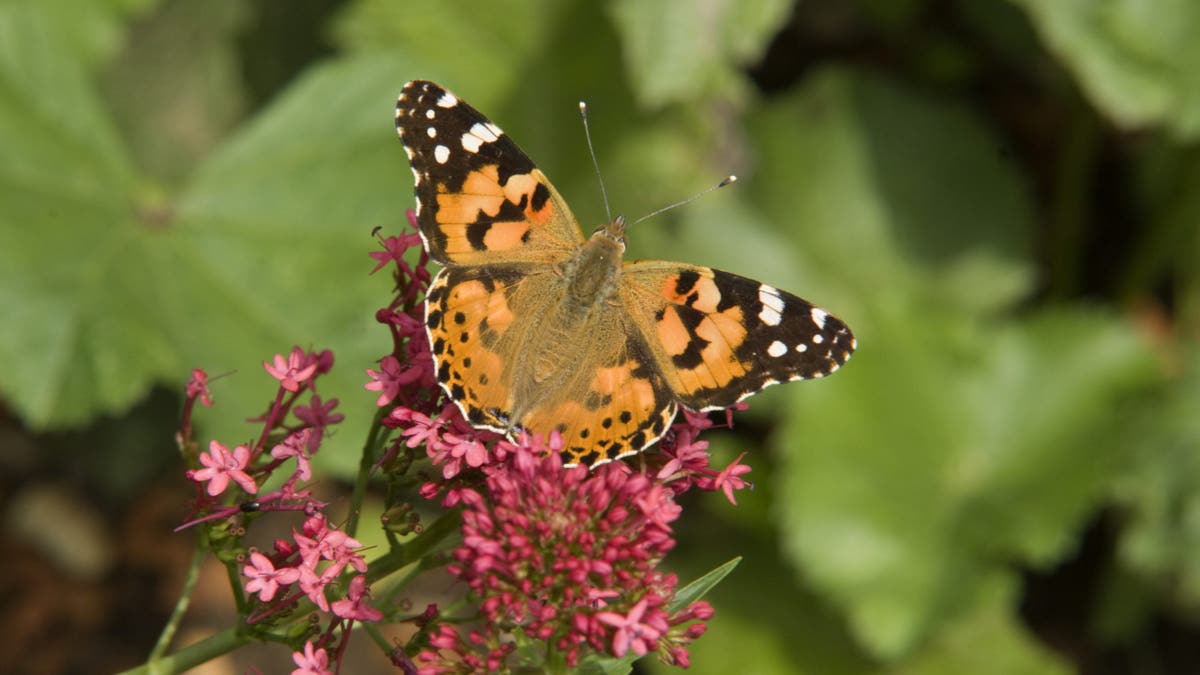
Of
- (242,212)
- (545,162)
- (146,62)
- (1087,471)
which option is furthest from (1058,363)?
(146,62)

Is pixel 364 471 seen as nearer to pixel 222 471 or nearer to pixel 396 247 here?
pixel 222 471

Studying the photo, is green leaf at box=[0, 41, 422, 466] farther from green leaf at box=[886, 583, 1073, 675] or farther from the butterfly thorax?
green leaf at box=[886, 583, 1073, 675]

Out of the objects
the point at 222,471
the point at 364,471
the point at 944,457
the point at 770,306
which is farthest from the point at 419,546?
the point at 944,457

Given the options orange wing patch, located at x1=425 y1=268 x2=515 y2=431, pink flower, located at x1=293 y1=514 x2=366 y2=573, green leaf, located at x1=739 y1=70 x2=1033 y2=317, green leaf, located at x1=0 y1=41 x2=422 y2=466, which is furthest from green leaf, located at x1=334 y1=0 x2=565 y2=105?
pink flower, located at x1=293 y1=514 x2=366 y2=573

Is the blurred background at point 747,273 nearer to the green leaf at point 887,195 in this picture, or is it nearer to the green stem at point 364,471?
the green leaf at point 887,195

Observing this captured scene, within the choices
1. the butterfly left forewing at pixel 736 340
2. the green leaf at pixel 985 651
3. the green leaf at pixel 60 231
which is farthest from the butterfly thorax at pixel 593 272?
the green leaf at pixel 985 651

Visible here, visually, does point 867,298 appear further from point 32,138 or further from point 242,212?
point 32,138

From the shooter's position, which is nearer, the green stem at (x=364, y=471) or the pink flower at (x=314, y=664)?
the pink flower at (x=314, y=664)
